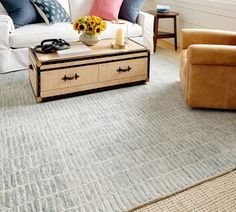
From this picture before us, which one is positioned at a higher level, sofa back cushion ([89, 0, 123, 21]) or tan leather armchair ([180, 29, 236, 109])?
sofa back cushion ([89, 0, 123, 21])

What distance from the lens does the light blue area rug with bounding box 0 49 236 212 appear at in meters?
1.57

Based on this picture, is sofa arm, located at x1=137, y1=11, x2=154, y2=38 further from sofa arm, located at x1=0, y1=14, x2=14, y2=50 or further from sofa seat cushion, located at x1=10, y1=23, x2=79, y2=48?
sofa arm, located at x1=0, y1=14, x2=14, y2=50

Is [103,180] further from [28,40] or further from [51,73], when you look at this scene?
[28,40]

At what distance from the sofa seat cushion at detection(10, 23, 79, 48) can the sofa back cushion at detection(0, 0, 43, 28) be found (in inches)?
3.2

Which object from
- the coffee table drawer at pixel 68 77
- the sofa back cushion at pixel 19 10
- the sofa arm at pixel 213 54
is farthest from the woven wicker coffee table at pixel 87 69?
the sofa back cushion at pixel 19 10

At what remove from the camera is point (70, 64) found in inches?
102

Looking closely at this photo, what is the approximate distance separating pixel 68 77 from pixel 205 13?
227 centimetres

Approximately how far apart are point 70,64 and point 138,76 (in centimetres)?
75

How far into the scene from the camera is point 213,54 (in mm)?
2309

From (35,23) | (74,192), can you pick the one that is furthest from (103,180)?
(35,23)

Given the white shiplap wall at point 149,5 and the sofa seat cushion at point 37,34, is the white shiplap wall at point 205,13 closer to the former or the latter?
the white shiplap wall at point 149,5

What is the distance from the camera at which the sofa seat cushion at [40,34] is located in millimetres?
3150

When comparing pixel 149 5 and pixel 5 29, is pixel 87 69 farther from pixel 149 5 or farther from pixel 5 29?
pixel 149 5

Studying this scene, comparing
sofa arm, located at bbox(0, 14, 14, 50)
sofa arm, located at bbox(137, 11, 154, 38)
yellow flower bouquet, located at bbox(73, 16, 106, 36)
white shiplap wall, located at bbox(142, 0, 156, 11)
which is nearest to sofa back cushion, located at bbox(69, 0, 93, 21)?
sofa arm, located at bbox(137, 11, 154, 38)
